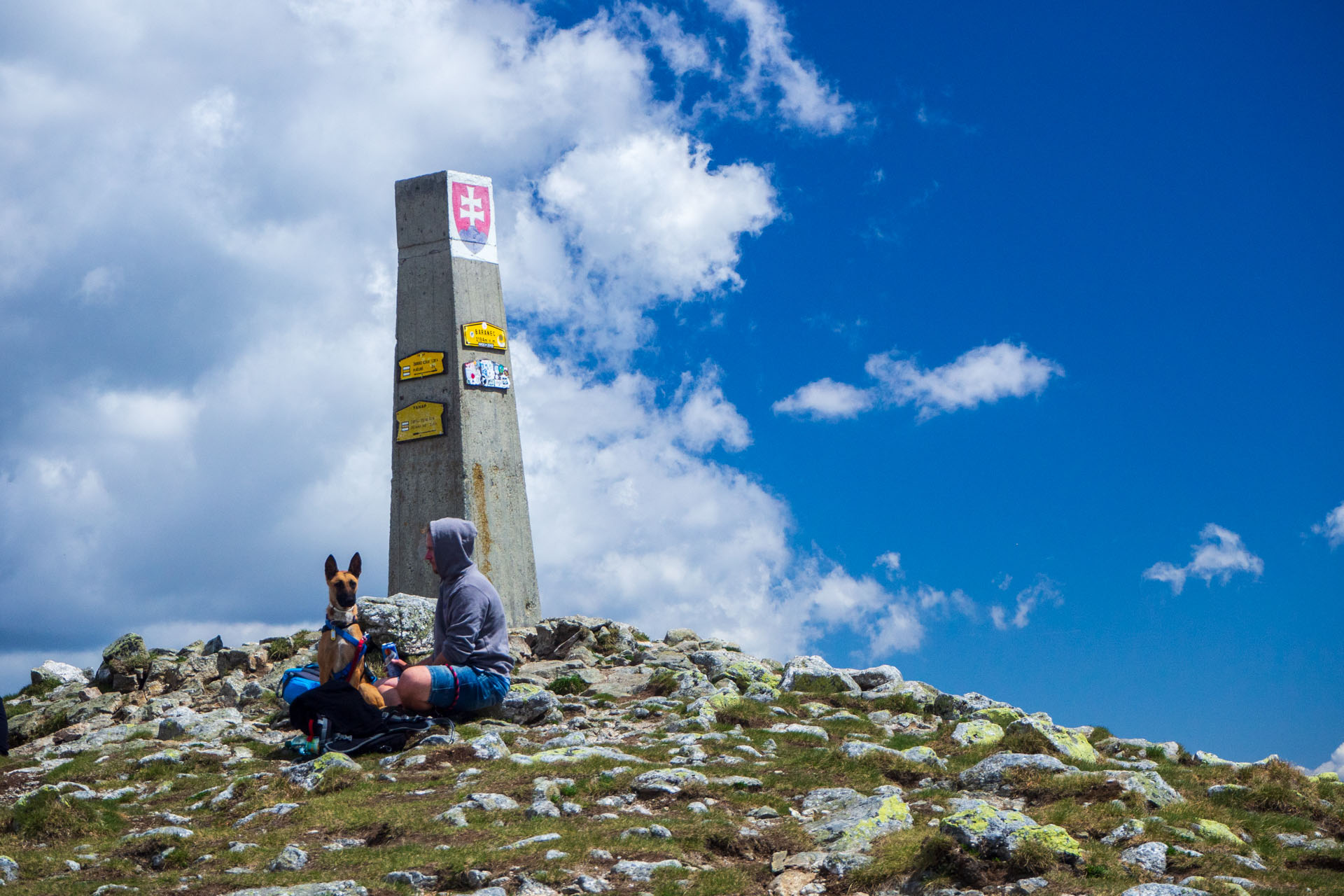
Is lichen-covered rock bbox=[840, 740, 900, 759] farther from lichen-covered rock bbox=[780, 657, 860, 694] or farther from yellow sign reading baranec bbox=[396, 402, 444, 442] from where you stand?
yellow sign reading baranec bbox=[396, 402, 444, 442]

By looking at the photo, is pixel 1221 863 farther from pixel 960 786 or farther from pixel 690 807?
pixel 690 807

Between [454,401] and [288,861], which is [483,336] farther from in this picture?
[288,861]

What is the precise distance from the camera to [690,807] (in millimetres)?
10164

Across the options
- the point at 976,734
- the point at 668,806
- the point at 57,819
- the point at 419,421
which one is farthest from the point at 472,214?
the point at 668,806

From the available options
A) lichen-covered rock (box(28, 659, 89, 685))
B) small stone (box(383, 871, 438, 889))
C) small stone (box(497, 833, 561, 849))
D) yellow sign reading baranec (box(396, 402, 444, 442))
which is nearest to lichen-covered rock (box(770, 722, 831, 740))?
small stone (box(497, 833, 561, 849))

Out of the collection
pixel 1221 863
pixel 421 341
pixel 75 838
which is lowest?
pixel 1221 863

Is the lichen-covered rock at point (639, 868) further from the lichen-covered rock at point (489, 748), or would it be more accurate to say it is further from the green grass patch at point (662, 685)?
the green grass patch at point (662, 685)

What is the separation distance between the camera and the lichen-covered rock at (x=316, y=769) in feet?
38.8

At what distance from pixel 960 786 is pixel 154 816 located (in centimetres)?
840

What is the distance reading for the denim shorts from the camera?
Result: 547 inches

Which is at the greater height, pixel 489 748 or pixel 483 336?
pixel 483 336

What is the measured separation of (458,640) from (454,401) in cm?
1051

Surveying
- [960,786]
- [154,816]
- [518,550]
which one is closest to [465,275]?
[518,550]

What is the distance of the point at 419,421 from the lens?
2422 centimetres
